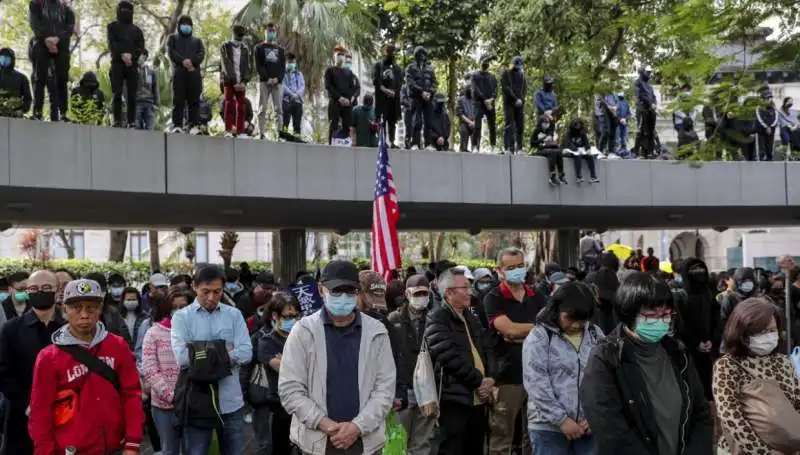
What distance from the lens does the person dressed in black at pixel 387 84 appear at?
1806cm

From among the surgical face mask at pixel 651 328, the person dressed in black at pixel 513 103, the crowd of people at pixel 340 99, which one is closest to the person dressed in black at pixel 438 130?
the crowd of people at pixel 340 99

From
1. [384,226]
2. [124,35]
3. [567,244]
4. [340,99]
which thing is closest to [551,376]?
[384,226]

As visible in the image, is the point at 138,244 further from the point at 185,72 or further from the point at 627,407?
the point at 627,407

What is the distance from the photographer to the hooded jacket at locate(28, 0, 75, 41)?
13.4m

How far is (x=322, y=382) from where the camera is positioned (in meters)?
5.71

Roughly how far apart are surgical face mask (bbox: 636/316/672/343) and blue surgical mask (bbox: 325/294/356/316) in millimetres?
1624

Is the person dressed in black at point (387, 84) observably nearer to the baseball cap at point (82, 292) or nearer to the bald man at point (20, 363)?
the bald man at point (20, 363)

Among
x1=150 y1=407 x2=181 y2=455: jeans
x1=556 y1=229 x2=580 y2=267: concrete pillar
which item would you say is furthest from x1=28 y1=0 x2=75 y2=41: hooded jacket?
x1=556 y1=229 x2=580 y2=267: concrete pillar

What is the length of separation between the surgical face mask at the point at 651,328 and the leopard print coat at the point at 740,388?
1.16ft

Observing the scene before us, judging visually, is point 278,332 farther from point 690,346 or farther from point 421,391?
point 690,346

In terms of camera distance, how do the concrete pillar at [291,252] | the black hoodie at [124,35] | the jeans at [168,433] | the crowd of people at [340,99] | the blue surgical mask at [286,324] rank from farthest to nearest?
the concrete pillar at [291,252]
the black hoodie at [124,35]
the crowd of people at [340,99]
the blue surgical mask at [286,324]
the jeans at [168,433]

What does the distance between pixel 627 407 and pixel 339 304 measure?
5.59 feet

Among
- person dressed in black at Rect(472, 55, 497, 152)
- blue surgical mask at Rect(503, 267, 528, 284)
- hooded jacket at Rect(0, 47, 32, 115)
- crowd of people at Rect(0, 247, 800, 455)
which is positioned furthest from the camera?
person dressed in black at Rect(472, 55, 497, 152)

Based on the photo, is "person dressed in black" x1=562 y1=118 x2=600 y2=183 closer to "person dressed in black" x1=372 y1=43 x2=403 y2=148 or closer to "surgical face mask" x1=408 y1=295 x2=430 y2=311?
"person dressed in black" x1=372 y1=43 x2=403 y2=148
